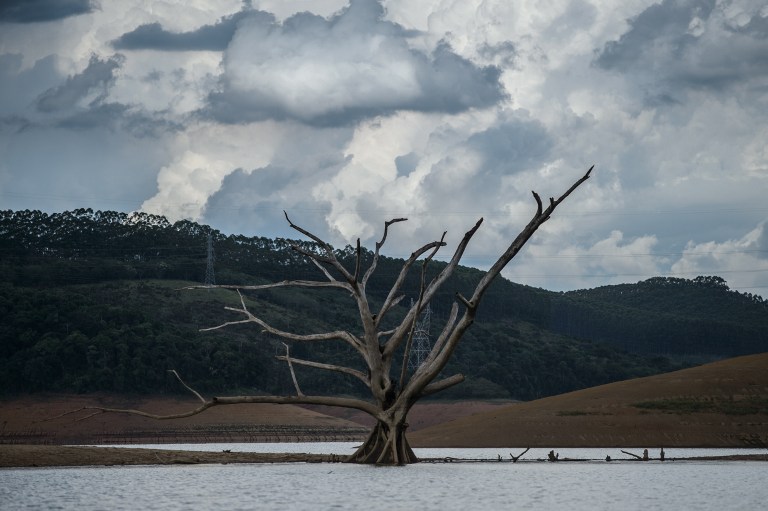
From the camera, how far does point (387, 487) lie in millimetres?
37562

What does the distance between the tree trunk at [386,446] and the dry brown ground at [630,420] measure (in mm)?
37576

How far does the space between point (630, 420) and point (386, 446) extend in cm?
4194

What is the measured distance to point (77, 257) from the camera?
595ft

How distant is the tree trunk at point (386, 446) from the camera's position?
4181 centimetres

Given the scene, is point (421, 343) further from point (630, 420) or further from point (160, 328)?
point (630, 420)

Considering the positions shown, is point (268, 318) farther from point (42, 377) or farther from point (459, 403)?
point (42, 377)

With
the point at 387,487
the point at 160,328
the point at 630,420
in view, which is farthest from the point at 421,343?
the point at 387,487

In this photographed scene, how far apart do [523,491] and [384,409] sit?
6083mm

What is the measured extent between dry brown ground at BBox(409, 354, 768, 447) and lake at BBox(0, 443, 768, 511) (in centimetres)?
2407

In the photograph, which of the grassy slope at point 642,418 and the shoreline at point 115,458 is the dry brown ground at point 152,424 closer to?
the grassy slope at point 642,418

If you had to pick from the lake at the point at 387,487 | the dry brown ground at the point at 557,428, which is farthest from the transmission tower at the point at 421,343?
the lake at the point at 387,487

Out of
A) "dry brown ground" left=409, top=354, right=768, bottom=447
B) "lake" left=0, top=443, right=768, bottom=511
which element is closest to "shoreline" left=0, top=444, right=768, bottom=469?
"lake" left=0, top=443, right=768, bottom=511

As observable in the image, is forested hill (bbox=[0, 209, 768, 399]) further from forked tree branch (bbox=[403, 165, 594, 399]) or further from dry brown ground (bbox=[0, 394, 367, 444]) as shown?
forked tree branch (bbox=[403, 165, 594, 399])

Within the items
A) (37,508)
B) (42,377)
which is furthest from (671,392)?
(42,377)
